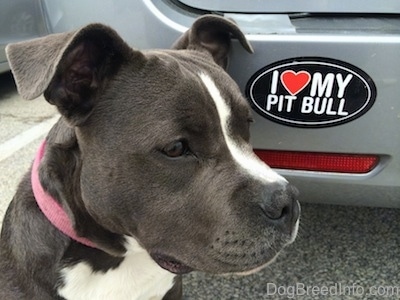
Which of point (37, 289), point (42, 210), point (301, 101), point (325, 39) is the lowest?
point (37, 289)

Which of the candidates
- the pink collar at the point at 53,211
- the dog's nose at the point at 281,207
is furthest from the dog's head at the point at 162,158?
the pink collar at the point at 53,211

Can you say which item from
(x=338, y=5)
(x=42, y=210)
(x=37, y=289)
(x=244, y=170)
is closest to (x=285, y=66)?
(x=338, y=5)

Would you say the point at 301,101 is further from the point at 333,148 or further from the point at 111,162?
the point at 111,162

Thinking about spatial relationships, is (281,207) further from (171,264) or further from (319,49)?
(319,49)

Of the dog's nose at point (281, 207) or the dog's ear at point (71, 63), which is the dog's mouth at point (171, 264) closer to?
the dog's nose at point (281, 207)

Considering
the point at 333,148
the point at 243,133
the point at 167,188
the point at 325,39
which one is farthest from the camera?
the point at 333,148

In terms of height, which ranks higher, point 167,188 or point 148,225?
point 167,188

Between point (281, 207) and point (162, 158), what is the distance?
39 cm

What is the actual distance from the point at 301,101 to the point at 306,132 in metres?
0.16

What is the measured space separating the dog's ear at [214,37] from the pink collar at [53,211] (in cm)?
68

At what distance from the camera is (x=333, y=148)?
240cm

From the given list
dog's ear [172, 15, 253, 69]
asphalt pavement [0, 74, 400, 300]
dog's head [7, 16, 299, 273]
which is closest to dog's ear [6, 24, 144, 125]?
dog's head [7, 16, 299, 273]

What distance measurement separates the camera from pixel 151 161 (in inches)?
72.9

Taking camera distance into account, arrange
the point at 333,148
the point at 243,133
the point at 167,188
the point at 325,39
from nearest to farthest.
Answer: the point at 167,188 → the point at 243,133 → the point at 325,39 → the point at 333,148
